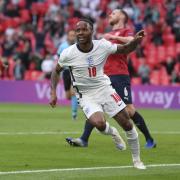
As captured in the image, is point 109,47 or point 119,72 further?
point 119,72

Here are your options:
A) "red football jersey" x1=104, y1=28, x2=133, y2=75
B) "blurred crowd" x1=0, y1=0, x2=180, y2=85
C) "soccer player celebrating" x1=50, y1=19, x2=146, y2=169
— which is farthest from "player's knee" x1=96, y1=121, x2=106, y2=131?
"blurred crowd" x1=0, y1=0, x2=180, y2=85

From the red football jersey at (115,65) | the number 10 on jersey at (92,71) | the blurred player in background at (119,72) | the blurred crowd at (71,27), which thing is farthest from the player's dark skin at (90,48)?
the blurred crowd at (71,27)

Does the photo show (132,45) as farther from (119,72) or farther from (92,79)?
(119,72)

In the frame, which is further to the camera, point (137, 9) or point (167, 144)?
point (137, 9)

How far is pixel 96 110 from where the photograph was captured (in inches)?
434

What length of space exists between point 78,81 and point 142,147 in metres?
2.99

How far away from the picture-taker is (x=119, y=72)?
13523 millimetres

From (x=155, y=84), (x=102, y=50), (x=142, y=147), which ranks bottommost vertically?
(x=155, y=84)

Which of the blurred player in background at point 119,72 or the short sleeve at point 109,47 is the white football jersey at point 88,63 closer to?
the short sleeve at point 109,47

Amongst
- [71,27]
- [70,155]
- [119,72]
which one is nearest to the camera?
[70,155]

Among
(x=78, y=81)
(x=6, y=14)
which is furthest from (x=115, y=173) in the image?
(x=6, y=14)

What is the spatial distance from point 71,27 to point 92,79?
924 inches

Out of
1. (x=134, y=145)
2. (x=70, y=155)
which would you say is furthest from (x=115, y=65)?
(x=134, y=145)

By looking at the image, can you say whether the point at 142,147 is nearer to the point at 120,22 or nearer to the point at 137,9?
the point at 120,22
